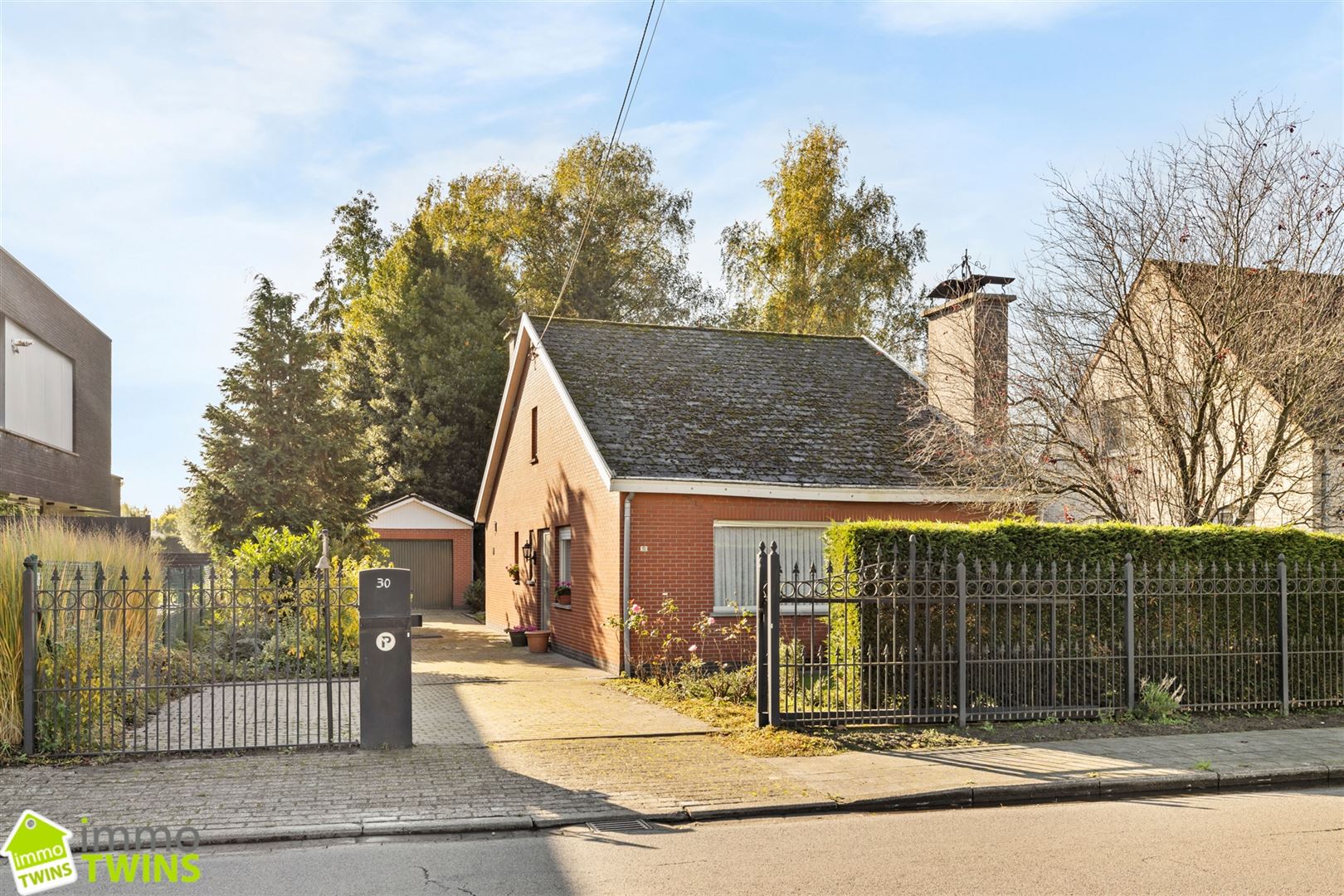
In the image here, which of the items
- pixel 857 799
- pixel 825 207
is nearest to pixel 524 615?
pixel 857 799

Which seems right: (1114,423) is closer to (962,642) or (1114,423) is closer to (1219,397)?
(1219,397)

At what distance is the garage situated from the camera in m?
34.7

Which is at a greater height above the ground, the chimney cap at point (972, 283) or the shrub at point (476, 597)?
the chimney cap at point (972, 283)

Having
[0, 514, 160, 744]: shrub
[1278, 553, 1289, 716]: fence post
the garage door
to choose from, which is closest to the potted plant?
[0, 514, 160, 744]: shrub

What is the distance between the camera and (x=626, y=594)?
51.4 ft

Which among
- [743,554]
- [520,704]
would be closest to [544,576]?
[743,554]

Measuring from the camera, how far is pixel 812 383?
20.3 meters

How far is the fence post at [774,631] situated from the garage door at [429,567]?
25.8m

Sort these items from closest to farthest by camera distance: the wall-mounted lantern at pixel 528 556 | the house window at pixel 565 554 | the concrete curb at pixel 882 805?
the concrete curb at pixel 882 805 < the house window at pixel 565 554 < the wall-mounted lantern at pixel 528 556

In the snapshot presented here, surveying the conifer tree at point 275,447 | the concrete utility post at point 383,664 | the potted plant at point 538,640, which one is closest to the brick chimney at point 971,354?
the potted plant at point 538,640

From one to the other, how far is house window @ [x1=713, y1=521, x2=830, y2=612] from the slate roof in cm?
83

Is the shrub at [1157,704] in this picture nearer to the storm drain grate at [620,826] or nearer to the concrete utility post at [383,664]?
the storm drain grate at [620,826]

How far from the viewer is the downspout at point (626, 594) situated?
15.5 m

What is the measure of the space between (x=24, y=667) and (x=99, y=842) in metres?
3.00
